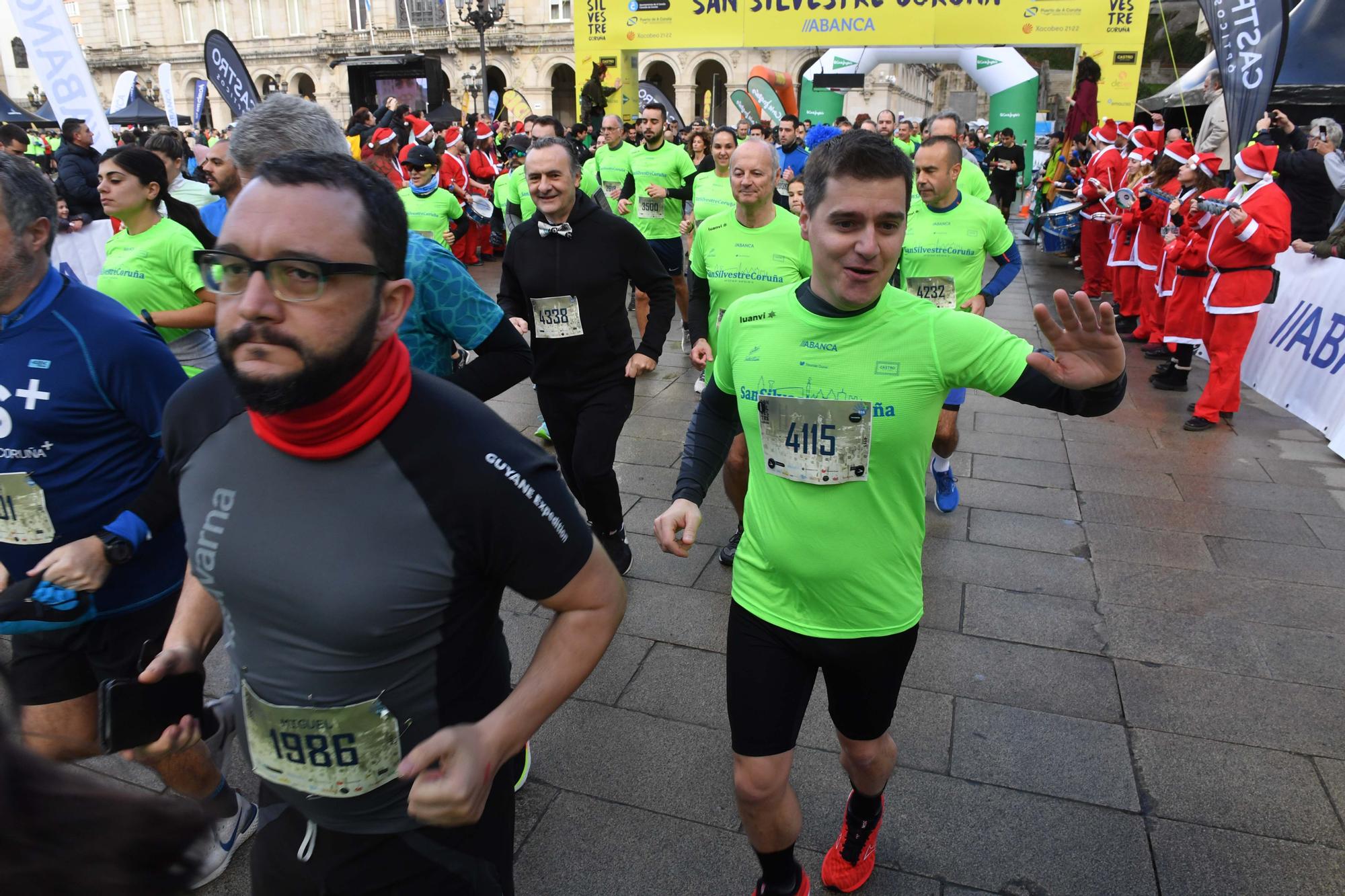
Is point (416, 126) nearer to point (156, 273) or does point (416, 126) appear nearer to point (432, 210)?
point (432, 210)

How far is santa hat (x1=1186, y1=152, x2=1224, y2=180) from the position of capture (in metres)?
7.94

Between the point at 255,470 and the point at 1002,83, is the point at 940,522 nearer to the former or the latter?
the point at 255,470

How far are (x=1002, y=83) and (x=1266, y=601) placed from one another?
1786 cm

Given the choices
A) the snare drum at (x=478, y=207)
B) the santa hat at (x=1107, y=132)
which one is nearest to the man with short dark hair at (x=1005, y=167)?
the santa hat at (x=1107, y=132)

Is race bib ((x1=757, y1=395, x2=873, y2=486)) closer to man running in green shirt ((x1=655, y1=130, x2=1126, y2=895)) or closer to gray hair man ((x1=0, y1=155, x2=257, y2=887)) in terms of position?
man running in green shirt ((x1=655, y1=130, x2=1126, y2=895))

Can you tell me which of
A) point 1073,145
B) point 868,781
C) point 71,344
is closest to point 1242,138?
point 868,781

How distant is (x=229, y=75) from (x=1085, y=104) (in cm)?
1461

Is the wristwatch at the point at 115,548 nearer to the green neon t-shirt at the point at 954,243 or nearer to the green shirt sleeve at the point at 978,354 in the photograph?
the green shirt sleeve at the point at 978,354

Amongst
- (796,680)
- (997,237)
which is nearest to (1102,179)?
(997,237)

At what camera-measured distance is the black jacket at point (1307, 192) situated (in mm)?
9500

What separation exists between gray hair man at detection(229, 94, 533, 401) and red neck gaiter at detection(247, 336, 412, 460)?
154cm

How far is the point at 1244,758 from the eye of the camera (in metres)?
3.10

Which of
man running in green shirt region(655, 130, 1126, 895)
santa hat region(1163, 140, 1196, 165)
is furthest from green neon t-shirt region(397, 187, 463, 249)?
santa hat region(1163, 140, 1196, 165)

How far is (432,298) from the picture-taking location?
9.93ft
